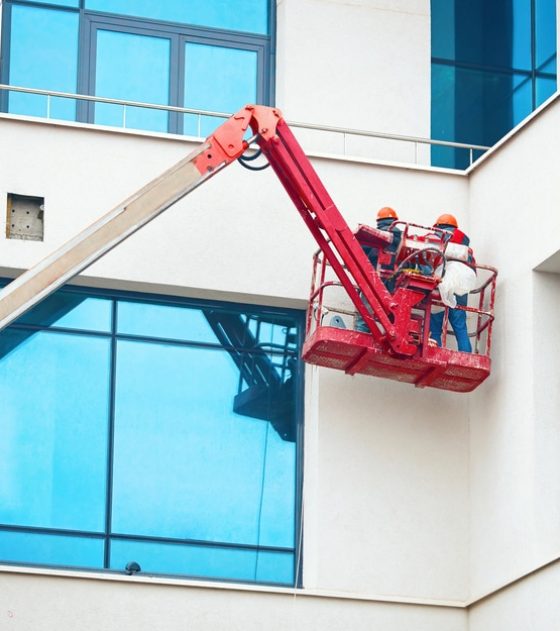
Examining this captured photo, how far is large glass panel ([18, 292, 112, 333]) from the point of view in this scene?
67.2 feet

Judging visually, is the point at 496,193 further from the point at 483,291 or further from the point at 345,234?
the point at 345,234

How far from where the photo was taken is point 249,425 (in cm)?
2067

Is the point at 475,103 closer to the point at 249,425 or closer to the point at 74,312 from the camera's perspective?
the point at 249,425

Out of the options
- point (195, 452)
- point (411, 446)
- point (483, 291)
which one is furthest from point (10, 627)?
point (483, 291)

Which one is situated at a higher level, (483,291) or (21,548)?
(483,291)

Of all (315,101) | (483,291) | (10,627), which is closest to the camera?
(10,627)

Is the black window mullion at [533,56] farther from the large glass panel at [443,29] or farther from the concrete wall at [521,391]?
the concrete wall at [521,391]

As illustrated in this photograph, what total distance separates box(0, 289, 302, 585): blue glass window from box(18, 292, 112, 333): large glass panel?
0.05 feet

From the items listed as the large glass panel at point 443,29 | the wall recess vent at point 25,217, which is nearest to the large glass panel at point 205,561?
the wall recess vent at point 25,217

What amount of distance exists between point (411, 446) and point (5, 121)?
5584 mm

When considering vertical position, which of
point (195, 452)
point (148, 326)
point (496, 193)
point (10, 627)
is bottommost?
point (10, 627)

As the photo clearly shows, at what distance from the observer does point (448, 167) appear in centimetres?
2369

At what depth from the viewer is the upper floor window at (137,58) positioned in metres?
22.6

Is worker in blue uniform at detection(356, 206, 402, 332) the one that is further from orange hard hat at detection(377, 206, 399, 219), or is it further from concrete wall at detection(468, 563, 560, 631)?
concrete wall at detection(468, 563, 560, 631)
